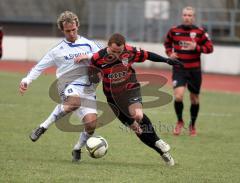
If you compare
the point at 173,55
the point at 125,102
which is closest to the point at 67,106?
the point at 125,102

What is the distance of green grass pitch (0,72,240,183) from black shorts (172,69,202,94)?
85cm

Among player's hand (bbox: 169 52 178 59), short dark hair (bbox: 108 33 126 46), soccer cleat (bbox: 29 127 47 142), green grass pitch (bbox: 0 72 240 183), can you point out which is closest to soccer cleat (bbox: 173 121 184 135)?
green grass pitch (bbox: 0 72 240 183)

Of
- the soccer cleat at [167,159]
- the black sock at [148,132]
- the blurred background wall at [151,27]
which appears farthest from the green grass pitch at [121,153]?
the blurred background wall at [151,27]

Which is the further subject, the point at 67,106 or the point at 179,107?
the point at 179,107

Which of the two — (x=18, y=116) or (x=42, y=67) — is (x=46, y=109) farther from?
(x=42, y=67)

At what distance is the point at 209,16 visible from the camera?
35031 mm

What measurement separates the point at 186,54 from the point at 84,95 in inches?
161

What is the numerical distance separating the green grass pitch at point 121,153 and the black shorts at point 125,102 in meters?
0.60

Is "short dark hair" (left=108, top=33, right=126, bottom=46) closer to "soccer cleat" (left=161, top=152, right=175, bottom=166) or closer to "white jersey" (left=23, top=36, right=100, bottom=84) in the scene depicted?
"white jersey" (left=23, top=36, right=100, bottom=84)

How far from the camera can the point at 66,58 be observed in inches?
379

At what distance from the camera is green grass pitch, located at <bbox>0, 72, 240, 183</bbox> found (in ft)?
28.0

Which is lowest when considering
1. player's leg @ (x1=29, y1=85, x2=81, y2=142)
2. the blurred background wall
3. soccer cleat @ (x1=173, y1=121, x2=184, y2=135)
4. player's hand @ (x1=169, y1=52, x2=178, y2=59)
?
the blurred background wall

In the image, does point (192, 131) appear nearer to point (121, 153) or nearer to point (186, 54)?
point (186, 54)

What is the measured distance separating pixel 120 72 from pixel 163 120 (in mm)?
5787
